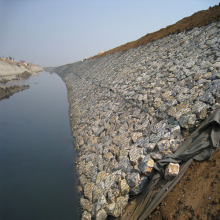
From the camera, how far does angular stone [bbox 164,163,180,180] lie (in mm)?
4266

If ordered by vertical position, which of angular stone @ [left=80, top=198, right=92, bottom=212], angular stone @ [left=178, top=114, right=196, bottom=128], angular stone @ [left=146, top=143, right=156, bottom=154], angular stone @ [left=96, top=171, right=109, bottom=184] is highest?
angular stone @ [left=178, top=114, right=196, bottom=128]

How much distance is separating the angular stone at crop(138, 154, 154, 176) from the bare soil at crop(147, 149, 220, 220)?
3.34ft

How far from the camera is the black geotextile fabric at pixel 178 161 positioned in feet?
13.6

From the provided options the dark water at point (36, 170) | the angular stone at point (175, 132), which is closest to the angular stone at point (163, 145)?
the angular stone at point (175, 132)

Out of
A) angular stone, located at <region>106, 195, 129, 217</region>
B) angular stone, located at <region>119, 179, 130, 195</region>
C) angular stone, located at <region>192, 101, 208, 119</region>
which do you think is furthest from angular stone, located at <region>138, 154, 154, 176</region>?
angular stone, located at <region>192, 101, 208, 119</region>

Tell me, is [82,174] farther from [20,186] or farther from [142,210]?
[142,210]

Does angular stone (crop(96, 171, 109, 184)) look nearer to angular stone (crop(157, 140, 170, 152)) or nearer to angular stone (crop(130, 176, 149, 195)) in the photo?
angular stone (crop(130, 176, 149, 195))

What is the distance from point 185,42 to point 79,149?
9.31 metres

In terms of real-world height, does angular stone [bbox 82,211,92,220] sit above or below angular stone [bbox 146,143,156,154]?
below

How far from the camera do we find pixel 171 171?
14.0ft

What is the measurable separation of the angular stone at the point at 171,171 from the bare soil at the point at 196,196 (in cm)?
21

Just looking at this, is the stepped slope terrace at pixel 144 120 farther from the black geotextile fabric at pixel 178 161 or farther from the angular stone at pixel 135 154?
the black geotextile fabric at pixel 178 161

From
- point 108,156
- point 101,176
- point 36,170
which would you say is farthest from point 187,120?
point 36,170

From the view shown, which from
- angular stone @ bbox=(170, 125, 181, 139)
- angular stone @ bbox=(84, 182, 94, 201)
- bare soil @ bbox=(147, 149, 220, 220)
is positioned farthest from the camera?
angular stone @ bbox=(84, 182, 94, 201)
